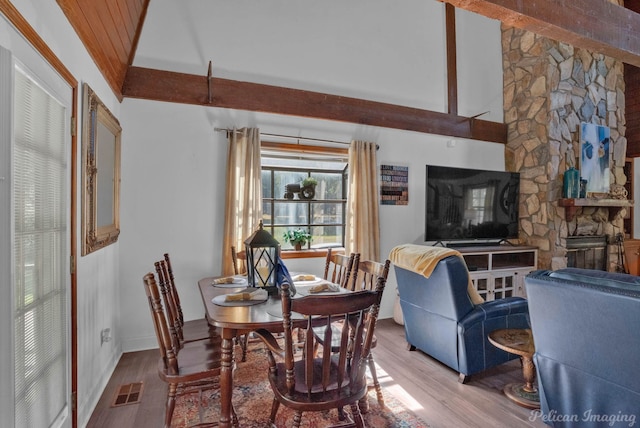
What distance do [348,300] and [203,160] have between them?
257cm

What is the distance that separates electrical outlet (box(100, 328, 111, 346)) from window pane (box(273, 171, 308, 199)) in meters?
2.14

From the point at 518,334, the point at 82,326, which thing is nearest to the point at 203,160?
the point at 82,326

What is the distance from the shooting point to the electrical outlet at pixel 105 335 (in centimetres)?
258

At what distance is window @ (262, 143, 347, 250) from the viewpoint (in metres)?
4.09

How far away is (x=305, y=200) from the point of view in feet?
13.7

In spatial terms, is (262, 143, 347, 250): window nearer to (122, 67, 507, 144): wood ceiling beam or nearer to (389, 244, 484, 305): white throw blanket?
(122, 67, 507, 144): wood ceiling beam

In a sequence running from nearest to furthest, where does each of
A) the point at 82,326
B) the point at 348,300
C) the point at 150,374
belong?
1. the point at 348,300
2. the point at 82,326
3. the point at 150,374

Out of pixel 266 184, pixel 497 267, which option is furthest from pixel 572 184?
pixel 266 184

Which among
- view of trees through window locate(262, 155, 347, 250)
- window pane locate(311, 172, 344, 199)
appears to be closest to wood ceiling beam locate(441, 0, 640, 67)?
view of trees through window locate(262, 155, 347, 250)

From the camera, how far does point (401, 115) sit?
14.6 feet

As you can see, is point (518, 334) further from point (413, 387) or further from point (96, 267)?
point (96, 267)

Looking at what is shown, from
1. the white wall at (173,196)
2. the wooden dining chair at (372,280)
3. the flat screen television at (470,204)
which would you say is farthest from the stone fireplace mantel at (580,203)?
the white wall at (173,196)

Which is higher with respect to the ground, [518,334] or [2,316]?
[2,316]

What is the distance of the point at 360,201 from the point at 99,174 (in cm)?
261
